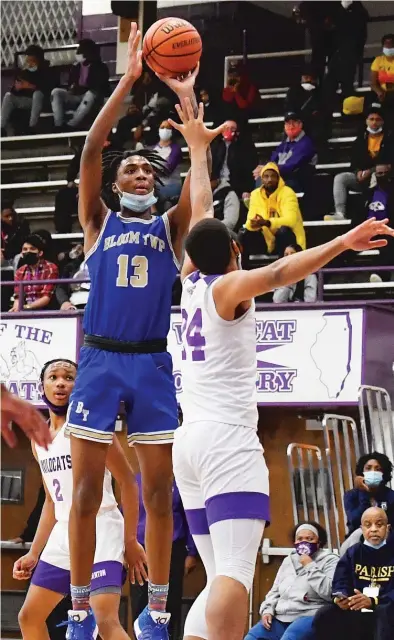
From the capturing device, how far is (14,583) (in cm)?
1417

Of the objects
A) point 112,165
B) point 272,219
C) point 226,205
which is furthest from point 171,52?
point 226,205

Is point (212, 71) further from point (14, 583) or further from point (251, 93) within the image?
point (14, 583)

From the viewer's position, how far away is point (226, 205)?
47.7ft

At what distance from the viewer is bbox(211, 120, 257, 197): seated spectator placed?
49.7 feet

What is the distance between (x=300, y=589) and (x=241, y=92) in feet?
27.5

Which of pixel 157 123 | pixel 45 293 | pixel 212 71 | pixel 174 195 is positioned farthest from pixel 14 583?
pixel 212 71

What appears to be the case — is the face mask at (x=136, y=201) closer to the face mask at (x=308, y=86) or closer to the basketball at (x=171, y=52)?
the basketball at (x=171, y=52)

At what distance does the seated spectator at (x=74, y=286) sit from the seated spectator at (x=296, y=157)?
2572 mm

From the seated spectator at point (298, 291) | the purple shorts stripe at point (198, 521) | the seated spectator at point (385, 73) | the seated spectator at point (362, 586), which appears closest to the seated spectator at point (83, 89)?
the seated spectator at point (385, 73)

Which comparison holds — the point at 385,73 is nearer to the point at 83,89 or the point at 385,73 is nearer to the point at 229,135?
the point at 229,135

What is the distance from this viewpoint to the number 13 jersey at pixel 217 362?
5648 mm

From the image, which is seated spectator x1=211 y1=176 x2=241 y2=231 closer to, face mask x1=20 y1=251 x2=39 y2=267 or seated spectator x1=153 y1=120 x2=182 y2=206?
seated spectator x1=153 y1=120 x2=182 y2=206

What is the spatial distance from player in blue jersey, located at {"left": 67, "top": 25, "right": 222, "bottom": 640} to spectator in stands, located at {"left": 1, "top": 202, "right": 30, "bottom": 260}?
9.52 metres

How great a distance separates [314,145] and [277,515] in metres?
4.87
